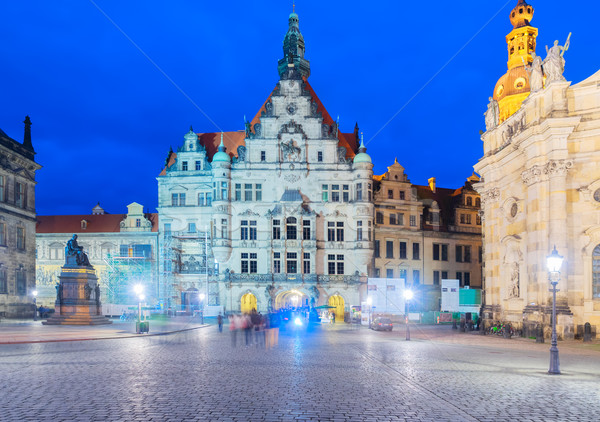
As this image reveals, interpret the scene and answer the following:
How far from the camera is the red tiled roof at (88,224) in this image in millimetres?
72688

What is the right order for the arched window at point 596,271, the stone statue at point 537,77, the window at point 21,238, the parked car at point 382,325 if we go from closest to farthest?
the arched window at point 596,271 < the stone statue at point 537,77 < the parked car at point 382,325 < the window at point 21,238

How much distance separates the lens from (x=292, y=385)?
14398 mm

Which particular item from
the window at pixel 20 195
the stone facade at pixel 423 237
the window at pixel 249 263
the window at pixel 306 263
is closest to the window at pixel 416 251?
the stone facade at pixel 423 237

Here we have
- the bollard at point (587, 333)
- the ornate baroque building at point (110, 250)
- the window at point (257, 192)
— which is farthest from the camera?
the ornate baroque building at point (110, 250)

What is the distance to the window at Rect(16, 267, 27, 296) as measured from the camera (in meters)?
52.0

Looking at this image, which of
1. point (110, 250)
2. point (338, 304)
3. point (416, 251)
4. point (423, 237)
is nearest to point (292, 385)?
point (338, 304)

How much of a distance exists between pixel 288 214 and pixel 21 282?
2556 centimetres

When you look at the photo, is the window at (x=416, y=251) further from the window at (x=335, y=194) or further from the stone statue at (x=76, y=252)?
the stone statue at (x=76, y=252)

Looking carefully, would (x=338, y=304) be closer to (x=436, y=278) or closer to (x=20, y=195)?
(x=436, y=278)


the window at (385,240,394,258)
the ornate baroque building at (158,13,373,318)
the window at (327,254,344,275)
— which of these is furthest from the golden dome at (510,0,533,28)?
the window at (327,254,344,275)

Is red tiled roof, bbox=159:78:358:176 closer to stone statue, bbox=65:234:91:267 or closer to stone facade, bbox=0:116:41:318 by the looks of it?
stone facade, bbox=0:116:41:318

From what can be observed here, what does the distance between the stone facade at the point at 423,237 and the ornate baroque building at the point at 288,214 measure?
20.2ft

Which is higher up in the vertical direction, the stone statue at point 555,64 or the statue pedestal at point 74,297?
the stone statue at point 555,64

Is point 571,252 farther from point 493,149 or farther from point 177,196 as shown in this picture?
point 177,196
